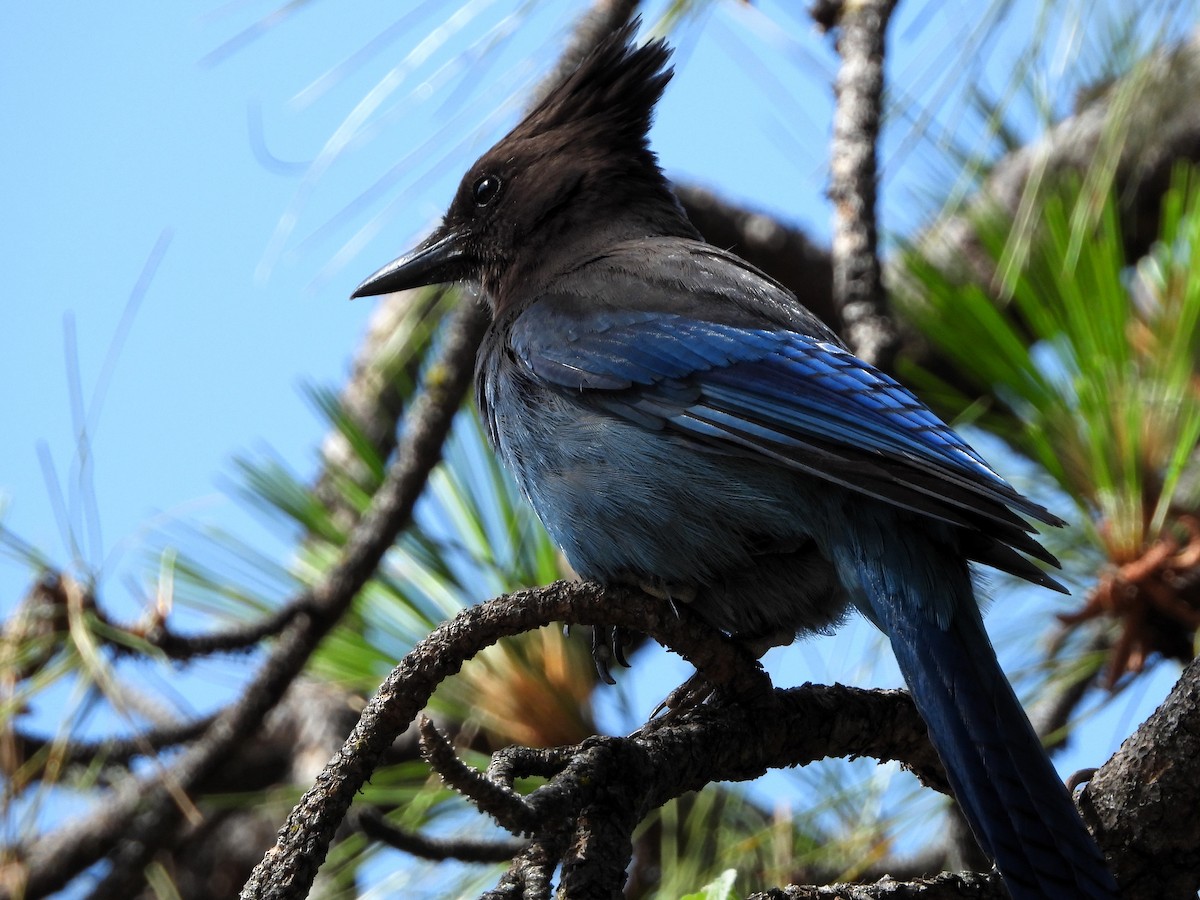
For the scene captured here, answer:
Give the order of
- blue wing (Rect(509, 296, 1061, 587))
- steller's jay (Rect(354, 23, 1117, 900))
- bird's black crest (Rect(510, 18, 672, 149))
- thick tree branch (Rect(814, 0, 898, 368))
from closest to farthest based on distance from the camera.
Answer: steller's jay (Rect(354, 23, 1117, 900)) < blue wing (Rect(509, 296, 1061, 587)) < thick tree branch (Rect(814, 0, 898, 368)) < bird's black crest (Rect(510, 18, 672, 149))

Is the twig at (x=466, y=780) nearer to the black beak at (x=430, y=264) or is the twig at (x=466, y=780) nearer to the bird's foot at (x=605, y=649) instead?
the bird's foot at (x=605, y=649)

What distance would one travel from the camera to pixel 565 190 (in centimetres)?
383

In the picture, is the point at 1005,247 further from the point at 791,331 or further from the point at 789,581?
the point at 789,581

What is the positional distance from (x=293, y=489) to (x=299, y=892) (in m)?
2.49

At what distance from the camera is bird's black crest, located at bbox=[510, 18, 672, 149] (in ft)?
12.2

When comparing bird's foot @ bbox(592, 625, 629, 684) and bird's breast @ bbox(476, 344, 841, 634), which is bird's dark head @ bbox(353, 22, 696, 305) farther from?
bird's foot @ bbox(592, 625, 629, 684)

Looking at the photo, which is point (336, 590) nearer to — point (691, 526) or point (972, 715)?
point (691, 526)

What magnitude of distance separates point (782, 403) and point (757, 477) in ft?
0.51

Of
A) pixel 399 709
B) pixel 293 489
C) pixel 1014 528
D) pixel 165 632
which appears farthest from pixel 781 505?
pixel 293 489

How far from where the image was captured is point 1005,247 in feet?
11.5

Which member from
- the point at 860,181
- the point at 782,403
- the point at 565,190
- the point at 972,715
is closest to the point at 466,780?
the point at 972,715

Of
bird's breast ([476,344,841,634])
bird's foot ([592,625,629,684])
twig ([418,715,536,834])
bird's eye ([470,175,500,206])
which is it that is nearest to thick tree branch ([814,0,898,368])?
bird's breast ([476,344,841,634])

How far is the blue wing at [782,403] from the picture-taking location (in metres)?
2.48

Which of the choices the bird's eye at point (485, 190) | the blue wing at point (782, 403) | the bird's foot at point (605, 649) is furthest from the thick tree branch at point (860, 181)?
the bird's eye at point (485, 190)
